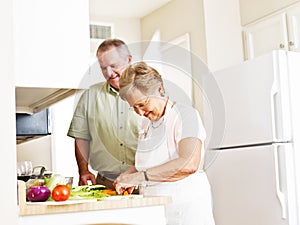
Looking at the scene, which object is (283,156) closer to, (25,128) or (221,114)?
(221,114)

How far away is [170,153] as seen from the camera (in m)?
2.39

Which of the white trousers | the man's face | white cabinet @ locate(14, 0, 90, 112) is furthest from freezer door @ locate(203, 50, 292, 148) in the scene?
white cabinet @ locate(14, 0, 90, 112)

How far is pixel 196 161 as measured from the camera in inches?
91.8

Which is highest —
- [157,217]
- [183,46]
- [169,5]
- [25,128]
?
[169,5]

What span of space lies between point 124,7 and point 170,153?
2689 millimetres

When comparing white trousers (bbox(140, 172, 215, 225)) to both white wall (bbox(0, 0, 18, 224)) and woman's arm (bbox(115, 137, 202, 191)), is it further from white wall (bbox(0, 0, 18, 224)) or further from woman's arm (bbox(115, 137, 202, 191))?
white wall (bbox(0, 0, 18, 224))

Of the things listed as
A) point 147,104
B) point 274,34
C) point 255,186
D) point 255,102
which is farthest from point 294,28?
point 147,104

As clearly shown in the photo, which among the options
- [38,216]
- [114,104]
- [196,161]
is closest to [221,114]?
[114,104]

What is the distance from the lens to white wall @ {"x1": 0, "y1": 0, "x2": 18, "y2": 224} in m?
1.44

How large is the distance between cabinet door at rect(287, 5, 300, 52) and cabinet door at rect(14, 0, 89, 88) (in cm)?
195

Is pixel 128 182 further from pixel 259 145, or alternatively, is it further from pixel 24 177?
pixel 259 145

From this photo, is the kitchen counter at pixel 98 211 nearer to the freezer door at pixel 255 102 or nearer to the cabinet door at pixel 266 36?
the freezer door at pixel 255 102

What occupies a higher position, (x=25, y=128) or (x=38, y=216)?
(x=25, y=128)

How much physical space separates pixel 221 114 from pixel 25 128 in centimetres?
138
